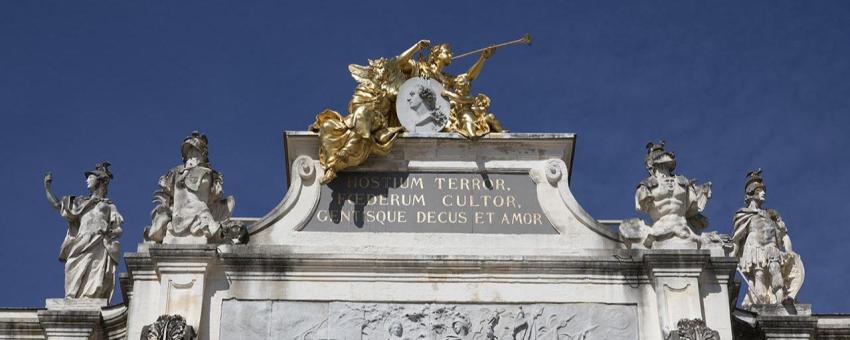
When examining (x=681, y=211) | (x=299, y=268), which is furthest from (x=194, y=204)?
(x=681, y=211)

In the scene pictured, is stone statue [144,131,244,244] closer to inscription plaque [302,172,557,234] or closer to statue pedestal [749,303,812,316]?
inscription plaque [302,172,557,234]

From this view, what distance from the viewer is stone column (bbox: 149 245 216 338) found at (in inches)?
742

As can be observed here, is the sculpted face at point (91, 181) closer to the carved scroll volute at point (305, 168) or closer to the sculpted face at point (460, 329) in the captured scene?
the carved scroll volute at point (305, 168)

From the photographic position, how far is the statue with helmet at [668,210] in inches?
770

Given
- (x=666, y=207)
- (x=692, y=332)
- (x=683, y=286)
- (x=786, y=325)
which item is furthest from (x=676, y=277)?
(x=786, y=325)

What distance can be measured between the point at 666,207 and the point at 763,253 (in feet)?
4.92

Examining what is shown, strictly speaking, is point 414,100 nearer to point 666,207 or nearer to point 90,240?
point 666,207

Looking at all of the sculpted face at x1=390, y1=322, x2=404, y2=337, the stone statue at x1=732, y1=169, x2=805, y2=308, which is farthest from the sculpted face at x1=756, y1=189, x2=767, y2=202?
the sculpted face at x1=390, y1=322, x2=404, y2=337

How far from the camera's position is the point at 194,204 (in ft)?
64.3

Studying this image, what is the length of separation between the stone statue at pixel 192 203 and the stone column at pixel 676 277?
5.23 meters

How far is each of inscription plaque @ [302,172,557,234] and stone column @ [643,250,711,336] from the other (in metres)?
1.53

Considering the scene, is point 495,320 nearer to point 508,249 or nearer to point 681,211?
point 508,249

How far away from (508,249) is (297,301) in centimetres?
278

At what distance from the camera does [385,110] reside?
2094cm
